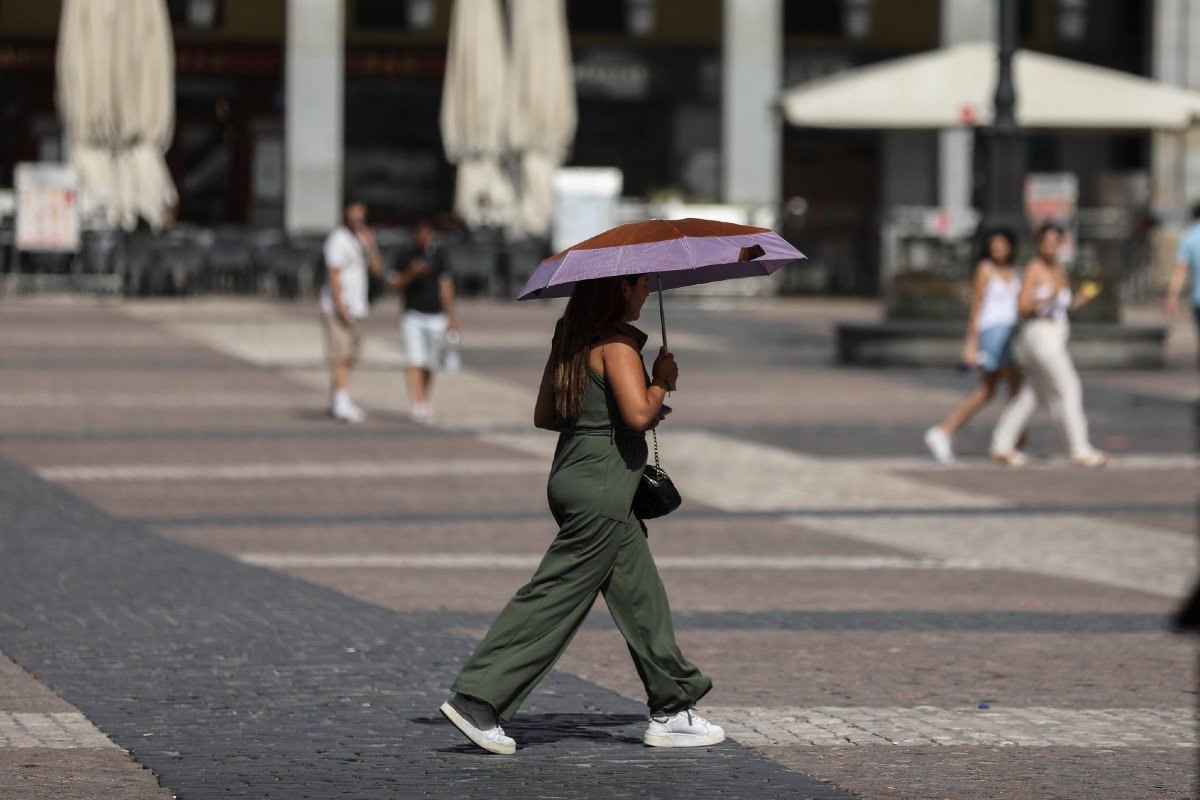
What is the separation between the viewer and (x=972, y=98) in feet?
85.1

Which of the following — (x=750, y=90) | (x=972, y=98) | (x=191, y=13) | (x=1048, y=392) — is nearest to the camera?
(x=1048, y=392)

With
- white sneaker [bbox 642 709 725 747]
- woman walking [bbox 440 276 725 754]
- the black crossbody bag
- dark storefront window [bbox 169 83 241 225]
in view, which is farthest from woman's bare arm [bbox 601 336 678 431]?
dark storefront window [bbox 169 83 241 225]

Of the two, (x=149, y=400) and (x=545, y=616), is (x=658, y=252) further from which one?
(x=149, y=400)

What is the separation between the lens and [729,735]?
23.8 feet

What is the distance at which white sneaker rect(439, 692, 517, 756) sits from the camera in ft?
22.5

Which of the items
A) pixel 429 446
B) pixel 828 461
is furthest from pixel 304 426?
pixel 828 461

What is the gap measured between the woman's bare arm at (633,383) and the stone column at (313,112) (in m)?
32.2

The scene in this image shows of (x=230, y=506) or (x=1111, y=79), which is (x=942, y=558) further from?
(x=1111, y=79)

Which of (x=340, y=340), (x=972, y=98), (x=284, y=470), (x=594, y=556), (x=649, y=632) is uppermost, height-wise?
(x=972, y=98)

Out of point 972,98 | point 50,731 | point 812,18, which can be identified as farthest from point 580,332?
point 812,18

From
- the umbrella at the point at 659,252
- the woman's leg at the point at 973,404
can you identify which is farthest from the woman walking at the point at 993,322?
the umbrella at the point at 659,252

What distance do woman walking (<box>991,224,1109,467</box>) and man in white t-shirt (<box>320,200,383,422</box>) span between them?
5.09m

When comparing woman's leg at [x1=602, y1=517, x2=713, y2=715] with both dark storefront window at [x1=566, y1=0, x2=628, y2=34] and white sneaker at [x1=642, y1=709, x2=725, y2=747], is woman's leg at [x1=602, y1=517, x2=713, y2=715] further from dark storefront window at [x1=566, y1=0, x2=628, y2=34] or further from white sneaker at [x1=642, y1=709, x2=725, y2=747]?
dark storefront window at [x1=566, y1=0, x2=628, y2=34]

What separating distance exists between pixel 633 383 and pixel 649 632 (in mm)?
741
